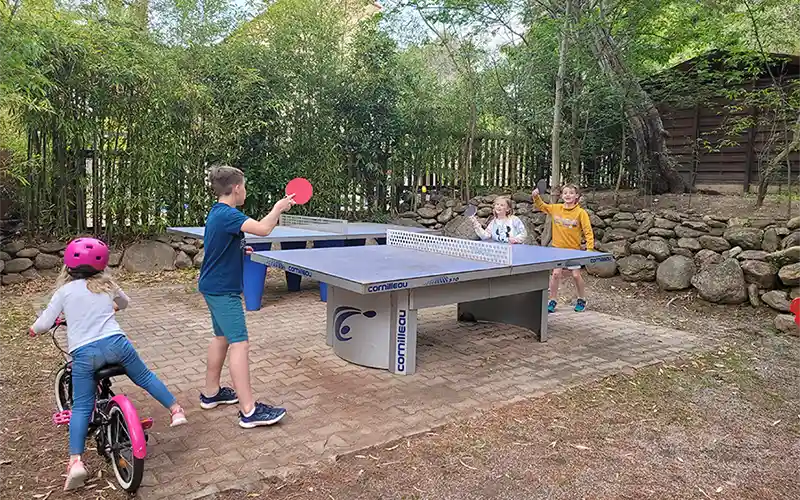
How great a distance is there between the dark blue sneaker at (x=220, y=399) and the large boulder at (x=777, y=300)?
16.8 ft

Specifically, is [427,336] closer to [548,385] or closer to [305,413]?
[548,385]

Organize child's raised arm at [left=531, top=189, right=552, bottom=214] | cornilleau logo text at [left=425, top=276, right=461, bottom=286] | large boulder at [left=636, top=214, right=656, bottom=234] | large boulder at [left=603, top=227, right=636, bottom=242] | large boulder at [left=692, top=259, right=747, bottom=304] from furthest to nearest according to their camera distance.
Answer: large boulder at [left=603, top=227, right=636, bottom=242]
large boulder at [left=636, top=214, right=656, bottom=234]
large boulder at [left=692, top=259, right=747, bottom=304]
child's raised arm at [left=531, top=189, right=552, bottom=214]
cornilleau logo text at [left=425, top=276, right=461, bottom=286]

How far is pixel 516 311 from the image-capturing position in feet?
16.9

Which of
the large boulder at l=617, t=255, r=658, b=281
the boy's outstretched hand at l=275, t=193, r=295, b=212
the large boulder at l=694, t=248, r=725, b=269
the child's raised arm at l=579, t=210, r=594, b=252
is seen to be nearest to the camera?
the boy's outstretched hand at l=275, t=193, r=295, b=212

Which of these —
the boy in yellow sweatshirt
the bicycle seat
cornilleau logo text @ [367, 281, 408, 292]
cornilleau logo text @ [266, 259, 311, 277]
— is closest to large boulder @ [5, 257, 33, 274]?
cornilleau logo text @ [266, 259, 311, 277]

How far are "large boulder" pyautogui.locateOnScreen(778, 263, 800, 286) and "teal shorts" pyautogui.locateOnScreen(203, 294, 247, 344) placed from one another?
522cm

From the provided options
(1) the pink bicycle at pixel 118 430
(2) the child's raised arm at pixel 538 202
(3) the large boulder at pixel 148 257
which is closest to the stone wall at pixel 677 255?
(3) the large boulder at pixel 148 257

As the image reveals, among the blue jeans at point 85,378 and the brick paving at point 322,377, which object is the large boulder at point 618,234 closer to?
the brick paving at point 322,377

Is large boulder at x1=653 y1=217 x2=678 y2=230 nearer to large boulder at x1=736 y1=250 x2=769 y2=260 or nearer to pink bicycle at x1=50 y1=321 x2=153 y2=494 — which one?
large boulder at x1=736 y1=250 x2=769 y2=260

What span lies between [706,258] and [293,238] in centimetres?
459

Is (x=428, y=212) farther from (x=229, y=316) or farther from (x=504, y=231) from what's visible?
(x=229, y=316)

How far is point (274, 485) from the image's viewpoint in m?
2.51

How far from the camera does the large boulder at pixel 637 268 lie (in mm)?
7062

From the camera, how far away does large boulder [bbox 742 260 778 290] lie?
5.87 meters
